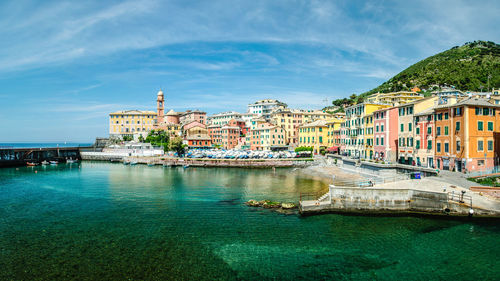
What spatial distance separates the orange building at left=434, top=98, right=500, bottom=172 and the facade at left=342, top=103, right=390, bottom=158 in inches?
751

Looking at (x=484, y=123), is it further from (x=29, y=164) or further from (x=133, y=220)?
(x=29, y=164)

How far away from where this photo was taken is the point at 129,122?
144875 mm

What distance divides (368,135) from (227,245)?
4142 cm

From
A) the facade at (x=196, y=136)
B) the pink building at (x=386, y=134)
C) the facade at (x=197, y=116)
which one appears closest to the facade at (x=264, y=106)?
the facade at (x=197, y=116)

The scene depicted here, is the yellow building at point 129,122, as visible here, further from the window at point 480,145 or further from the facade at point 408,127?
the window at point 480,145

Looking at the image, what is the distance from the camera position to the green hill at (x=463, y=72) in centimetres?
9506

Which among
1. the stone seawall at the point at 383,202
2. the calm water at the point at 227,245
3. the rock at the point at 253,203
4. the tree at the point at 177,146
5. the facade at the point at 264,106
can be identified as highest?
the facade at the point at 264,106

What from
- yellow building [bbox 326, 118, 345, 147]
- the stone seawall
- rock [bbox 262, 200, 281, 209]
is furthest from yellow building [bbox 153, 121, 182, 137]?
the stone seawall

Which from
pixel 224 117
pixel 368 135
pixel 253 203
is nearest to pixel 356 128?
pixel 368 135

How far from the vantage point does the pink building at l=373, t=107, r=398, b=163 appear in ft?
154

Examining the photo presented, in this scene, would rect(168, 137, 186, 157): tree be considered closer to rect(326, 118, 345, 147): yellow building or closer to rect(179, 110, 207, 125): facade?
rect(179, 110, 207, 125): facade

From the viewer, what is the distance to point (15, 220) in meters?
28.7

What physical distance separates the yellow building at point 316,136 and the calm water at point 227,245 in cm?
5381

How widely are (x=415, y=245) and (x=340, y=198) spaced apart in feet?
29.2
